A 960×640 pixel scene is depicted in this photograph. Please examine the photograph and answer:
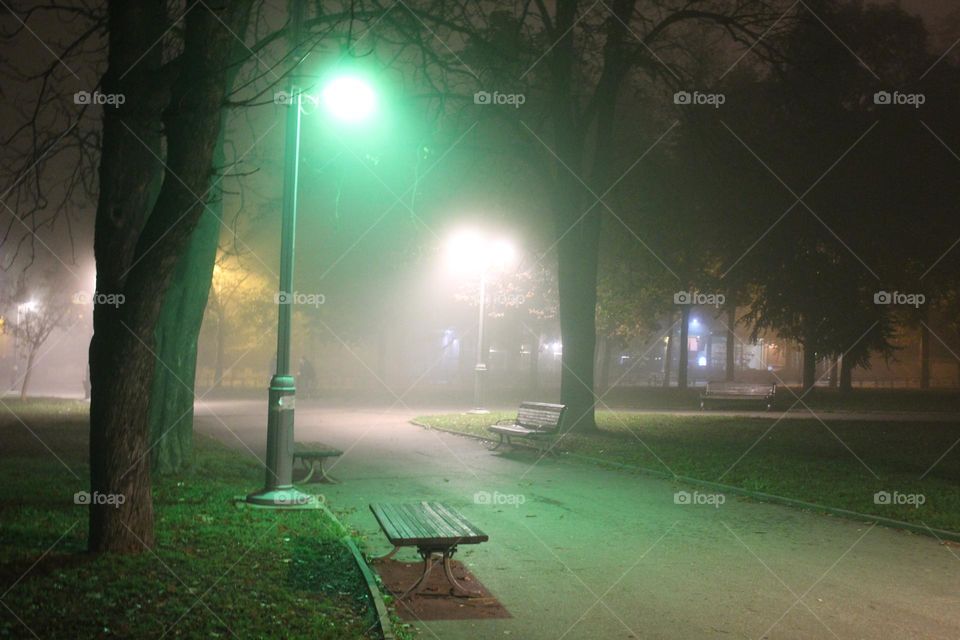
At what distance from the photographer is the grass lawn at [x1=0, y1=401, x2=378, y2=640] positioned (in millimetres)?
5617

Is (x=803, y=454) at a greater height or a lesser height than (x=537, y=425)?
lesser

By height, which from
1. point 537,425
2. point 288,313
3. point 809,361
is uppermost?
point 288,313

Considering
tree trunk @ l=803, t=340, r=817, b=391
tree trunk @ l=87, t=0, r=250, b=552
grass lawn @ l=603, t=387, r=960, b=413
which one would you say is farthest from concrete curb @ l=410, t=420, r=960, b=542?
tree trunk @ l=803, t=340, r=817, b=391

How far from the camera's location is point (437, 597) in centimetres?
684

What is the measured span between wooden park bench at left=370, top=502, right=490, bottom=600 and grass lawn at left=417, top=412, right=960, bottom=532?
5.98 metres

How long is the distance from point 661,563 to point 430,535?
2623 millimetres

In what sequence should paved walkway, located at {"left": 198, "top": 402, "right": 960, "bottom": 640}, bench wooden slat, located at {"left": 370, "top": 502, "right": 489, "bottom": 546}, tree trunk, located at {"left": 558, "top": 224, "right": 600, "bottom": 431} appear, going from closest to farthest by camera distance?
1. paved walkway, located at {"left": 198, "top": 402, "right": 960, "bottom": 640}
2. bench wooden slat, located at {"left": 370, "top": 502, "right": 489, "bottom": 546}
3. tree trunk, located at {"left": 558, "top": 224, "right": 600, "bottom": 431}

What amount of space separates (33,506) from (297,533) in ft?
10.6

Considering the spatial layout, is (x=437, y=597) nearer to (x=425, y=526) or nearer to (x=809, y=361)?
(x=425, y=526)

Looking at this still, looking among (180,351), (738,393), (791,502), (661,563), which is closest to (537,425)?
(791,502)

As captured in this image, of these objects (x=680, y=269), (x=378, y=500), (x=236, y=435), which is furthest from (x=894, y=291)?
(x=378, y=500)

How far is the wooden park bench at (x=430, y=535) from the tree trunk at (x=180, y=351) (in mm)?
6574

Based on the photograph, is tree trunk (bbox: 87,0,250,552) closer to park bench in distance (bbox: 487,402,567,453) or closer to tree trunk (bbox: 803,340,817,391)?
park bench in distance (bbox: 487,402,567,453)

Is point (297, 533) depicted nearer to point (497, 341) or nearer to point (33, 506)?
point (33, 506)
